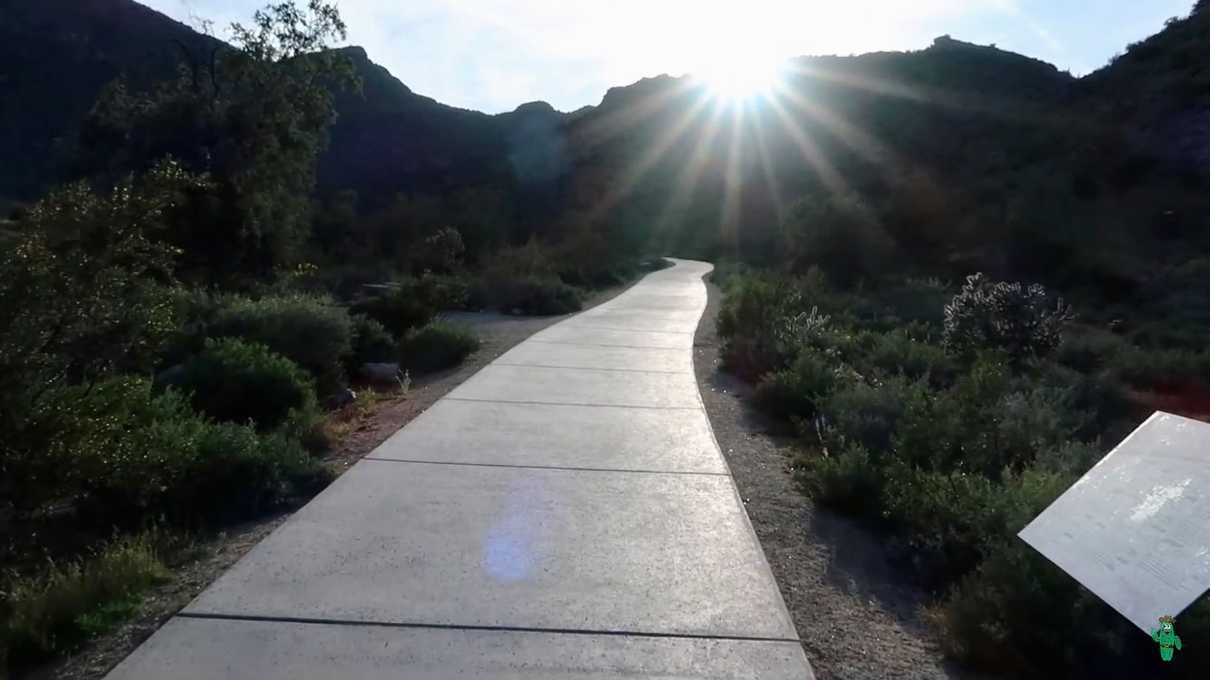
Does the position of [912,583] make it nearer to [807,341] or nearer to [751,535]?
[751,535]

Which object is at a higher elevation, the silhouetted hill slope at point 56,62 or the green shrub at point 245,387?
the silhouetted hill slope at point 56,62

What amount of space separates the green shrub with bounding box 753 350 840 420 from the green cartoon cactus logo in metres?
6.13

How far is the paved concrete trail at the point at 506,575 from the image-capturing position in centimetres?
469

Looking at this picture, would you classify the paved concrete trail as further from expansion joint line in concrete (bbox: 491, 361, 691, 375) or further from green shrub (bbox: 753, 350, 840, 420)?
expansion joint line in concrete (bbox: 491, 361, 691, 375)

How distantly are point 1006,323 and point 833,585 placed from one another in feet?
38.8

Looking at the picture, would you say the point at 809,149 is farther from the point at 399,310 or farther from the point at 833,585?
the point at 833,585

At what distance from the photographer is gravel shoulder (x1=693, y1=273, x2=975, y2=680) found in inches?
196

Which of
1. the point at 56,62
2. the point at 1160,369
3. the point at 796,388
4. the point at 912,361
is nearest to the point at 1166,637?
the point at 796,388

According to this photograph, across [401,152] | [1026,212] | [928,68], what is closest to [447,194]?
[401,152]

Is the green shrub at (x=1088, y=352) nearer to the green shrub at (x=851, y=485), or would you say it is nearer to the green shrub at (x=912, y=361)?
the green shrub at (x=912, y=361)

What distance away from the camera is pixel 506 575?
18.5 feet

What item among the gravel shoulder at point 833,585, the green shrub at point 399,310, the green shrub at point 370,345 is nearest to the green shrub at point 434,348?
the green shrub at point 370,345

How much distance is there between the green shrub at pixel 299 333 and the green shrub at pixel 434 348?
3.30 feet

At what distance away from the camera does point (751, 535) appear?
258 inches
